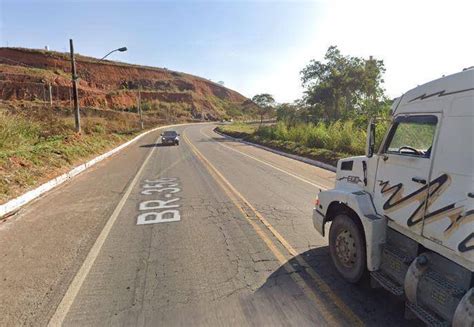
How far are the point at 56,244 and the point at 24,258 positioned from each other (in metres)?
0.59

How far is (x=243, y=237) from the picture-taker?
579cm

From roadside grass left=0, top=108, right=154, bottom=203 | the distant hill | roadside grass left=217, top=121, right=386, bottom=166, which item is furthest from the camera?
the distant hill

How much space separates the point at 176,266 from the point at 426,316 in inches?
123

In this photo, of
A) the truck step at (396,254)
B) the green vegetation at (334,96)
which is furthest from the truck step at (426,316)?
the green vegetation at (334,96)

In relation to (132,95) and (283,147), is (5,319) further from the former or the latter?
(132,95)

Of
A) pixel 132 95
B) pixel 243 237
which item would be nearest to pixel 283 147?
pixel 243 237

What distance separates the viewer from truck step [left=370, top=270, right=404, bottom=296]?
3.36 meters

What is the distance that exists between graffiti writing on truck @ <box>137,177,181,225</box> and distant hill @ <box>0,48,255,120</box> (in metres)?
65.8

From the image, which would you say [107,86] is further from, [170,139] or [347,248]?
[347,248]

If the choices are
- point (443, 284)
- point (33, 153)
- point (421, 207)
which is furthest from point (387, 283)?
point (33, 153)

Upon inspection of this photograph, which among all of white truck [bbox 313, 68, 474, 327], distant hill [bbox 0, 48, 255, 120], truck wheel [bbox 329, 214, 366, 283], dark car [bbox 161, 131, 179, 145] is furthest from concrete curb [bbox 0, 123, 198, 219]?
distant hill [bbox 0, 48, 255, 120]

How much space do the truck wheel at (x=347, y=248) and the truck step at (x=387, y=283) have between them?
27 centimetres

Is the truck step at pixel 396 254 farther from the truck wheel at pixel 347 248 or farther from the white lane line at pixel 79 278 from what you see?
the white lane line at pixel 79 278

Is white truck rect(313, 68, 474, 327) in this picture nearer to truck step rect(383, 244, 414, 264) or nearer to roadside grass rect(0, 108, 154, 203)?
truck step rect(383, 244, 414, 264)
